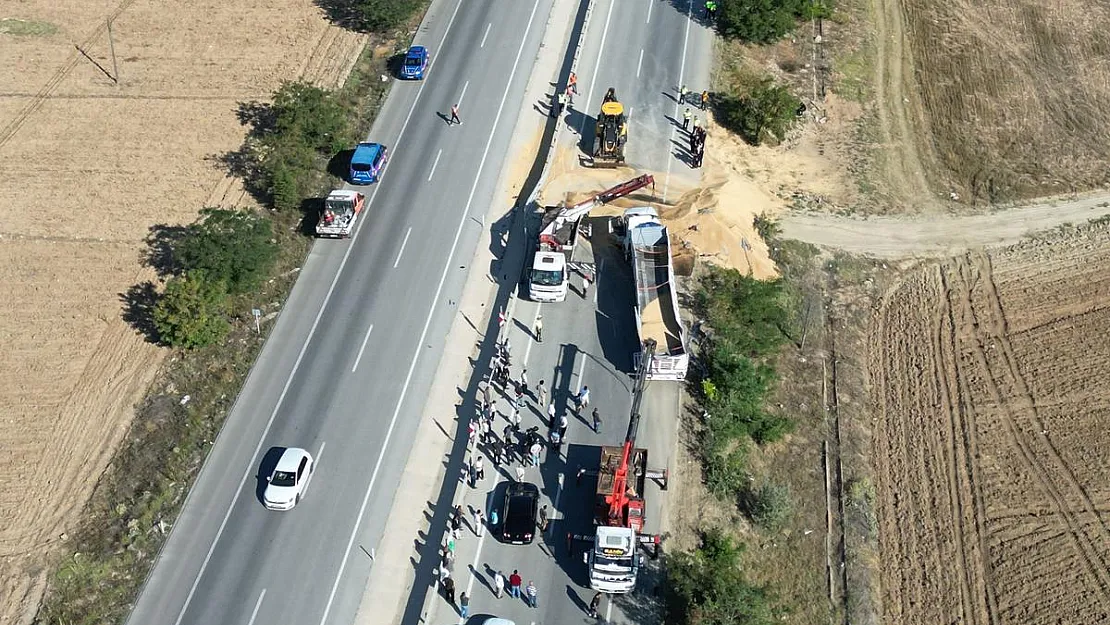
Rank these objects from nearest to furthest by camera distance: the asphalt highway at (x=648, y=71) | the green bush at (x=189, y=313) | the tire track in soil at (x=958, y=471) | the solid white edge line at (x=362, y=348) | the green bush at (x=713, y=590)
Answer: the green bush at (x=713, y=590)
the tire track in soil at (x=958, y=471)
the green bush at (x=189, y=313)
the solid white edge line at (x=362, y=348)
the asphalt highway at (x=648, y=71)

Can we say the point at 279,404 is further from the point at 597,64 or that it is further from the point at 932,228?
the point at 932,228

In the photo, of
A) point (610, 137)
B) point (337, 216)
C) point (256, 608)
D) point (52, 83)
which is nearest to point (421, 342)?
point (337, 216)

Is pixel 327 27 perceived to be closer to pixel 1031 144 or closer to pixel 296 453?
pixel 296 453

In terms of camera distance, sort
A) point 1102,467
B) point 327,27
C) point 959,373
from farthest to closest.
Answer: point 327,27 < point 959,373 < point 1102,467

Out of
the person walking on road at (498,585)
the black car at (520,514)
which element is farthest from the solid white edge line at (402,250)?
the person walking on road at (498,585)

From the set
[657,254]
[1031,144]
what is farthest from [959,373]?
[1031,144]

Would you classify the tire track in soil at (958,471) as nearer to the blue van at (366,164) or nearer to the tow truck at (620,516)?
the tow truck at (620,516)
